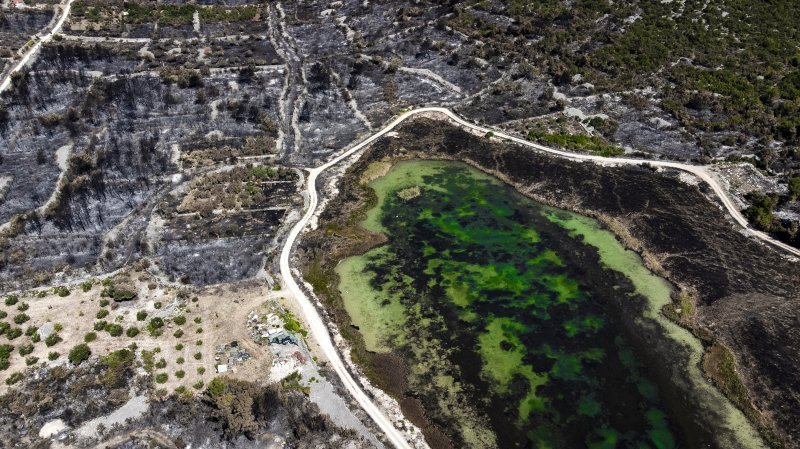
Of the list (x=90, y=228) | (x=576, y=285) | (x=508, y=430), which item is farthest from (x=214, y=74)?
(x=508, y=430)

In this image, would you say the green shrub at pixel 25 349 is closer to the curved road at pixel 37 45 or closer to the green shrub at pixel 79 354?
the green shrub at pixel 79 354

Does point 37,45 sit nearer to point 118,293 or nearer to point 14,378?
point 118,293

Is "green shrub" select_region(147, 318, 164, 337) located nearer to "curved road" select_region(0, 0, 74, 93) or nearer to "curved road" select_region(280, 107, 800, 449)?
"curved road" select_region(280, 107, 800, 449)

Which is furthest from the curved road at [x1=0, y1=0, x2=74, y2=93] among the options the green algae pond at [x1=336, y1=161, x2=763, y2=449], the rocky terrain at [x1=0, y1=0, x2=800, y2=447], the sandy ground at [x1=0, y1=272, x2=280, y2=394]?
the green algae pond at [x1=336, y1=161, x2=763, y2=449]

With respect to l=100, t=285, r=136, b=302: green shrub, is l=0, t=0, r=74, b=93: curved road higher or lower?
higher

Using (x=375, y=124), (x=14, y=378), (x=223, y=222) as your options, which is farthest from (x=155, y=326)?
(x=375, y=124)
